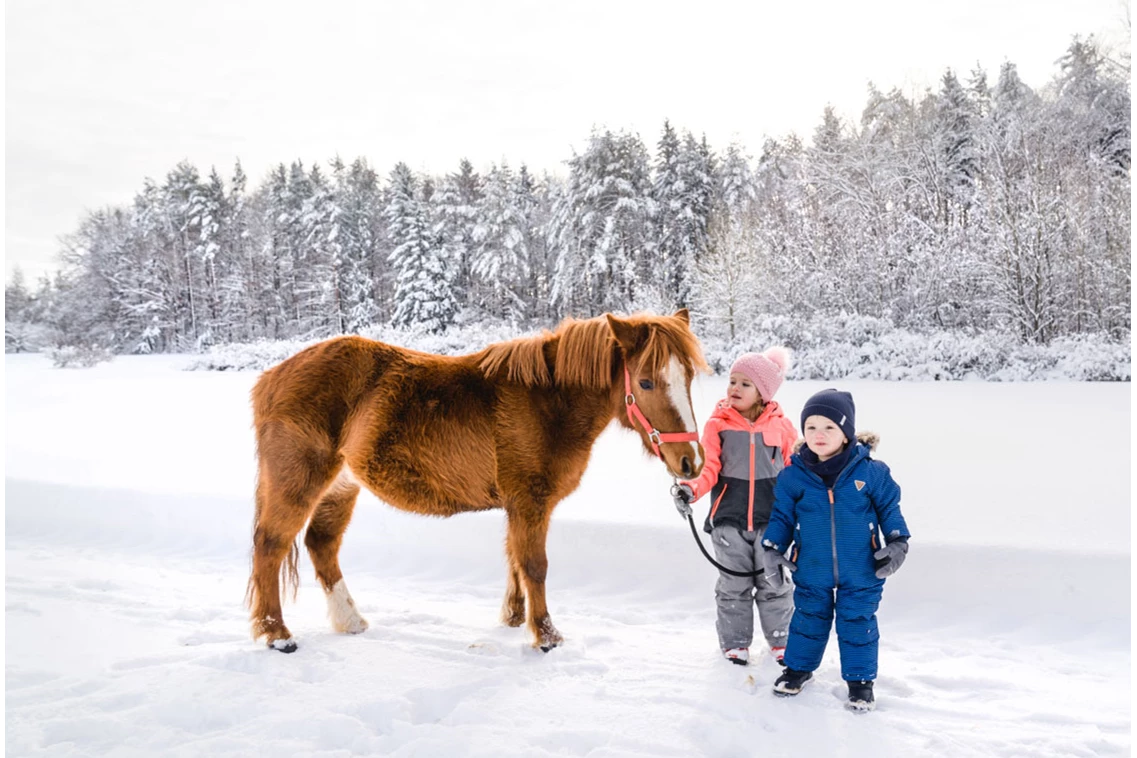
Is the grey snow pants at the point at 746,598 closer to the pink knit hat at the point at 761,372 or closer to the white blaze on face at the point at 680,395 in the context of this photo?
the white blaze on face at the point at 680,395

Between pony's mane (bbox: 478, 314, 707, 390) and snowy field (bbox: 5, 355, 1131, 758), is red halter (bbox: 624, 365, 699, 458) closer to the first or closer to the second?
pony's mane (bbox: 478, 314, 707, 390)

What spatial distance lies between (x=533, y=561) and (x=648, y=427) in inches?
35.8

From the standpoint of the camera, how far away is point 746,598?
287 centimetres

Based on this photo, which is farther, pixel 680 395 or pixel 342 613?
pixel 342 613

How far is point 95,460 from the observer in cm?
689

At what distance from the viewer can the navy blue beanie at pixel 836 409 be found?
8.00 feet

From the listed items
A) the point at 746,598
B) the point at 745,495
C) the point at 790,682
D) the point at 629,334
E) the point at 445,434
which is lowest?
the point at 790,682

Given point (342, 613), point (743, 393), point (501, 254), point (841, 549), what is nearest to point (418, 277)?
point (501, 254)

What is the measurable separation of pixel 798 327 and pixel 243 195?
2477 centimetres

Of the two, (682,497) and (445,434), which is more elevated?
(445,434)

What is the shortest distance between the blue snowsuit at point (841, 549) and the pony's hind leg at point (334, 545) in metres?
2.25

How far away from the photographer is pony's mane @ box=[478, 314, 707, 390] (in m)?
2.74

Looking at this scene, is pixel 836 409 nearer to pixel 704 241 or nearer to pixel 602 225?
pixel 602 225

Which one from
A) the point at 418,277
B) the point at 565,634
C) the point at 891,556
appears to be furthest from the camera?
the point at 418,277
